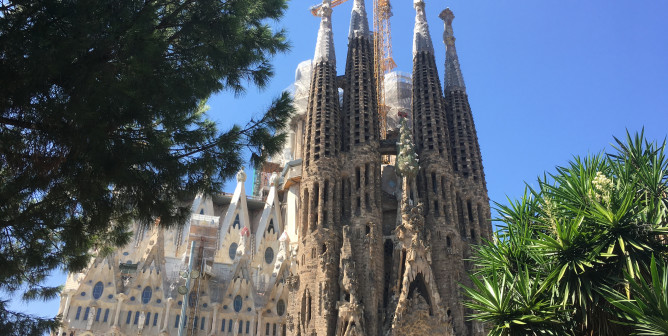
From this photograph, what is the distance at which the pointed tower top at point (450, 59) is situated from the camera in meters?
32.5

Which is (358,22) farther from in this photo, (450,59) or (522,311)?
(522,311)

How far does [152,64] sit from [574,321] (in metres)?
8.47

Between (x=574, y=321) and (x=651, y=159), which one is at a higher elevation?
(x=651, y=159)

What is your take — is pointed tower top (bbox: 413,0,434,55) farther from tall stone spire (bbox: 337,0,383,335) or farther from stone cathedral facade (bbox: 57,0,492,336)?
tall stone spire (bbox: 337,0,383,335)

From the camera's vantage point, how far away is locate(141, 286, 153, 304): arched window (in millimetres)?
26812

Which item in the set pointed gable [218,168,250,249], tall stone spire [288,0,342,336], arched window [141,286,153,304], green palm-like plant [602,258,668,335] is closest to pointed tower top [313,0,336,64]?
tall stone spire [288,0,342,336]

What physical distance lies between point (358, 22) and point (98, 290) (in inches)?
756

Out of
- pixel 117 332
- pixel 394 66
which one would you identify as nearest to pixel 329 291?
pixel 117 332

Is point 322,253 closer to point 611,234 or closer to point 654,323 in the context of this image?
point 611,234

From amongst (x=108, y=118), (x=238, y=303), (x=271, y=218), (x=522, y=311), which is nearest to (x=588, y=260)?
(x=522, y=311)

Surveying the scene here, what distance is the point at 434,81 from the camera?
102ft

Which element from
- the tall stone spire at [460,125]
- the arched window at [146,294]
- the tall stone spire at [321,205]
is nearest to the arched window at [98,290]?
the arched window at [146,294]

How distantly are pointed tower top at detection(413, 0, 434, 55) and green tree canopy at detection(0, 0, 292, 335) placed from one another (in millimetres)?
23912

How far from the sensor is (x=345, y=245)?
2462 cm
